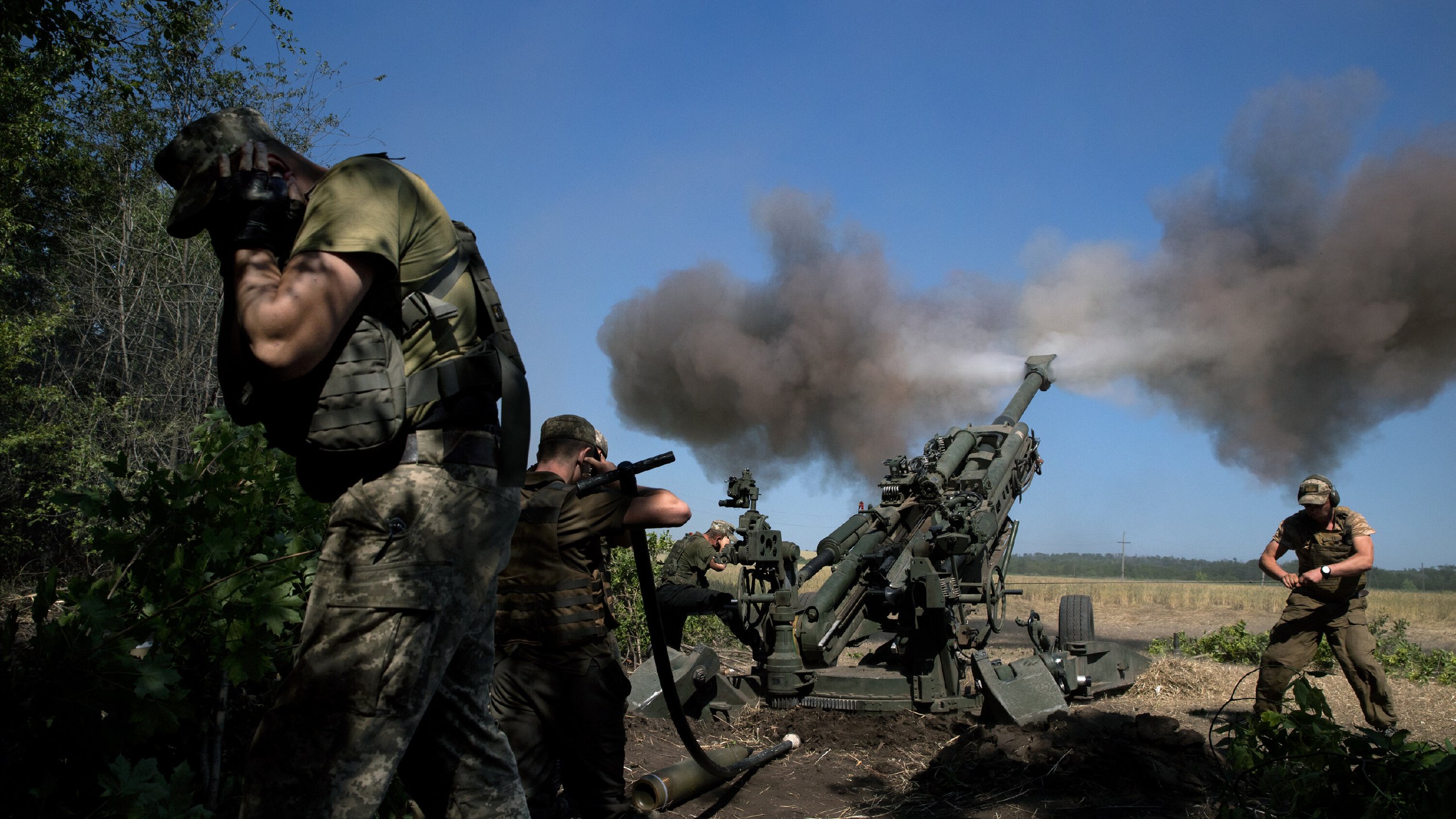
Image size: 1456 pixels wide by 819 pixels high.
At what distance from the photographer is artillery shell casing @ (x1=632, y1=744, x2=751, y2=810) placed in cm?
430

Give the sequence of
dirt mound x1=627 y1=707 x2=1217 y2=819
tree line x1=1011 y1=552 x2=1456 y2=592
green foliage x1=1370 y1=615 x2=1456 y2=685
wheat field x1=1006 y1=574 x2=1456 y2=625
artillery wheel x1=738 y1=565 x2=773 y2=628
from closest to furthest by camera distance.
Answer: dirt mound x1=627 y1=707 x2=1217 y2=819
artillery wheel x1=738 y1=565 x2=773 y2=628
green foliage x1=1370 y1=615 x2=1456 y2=685
wheat field x1=1006 y1=574 x2=1456 y2=625
tree line x1=1011 y1=552 x2=1456 y2=592

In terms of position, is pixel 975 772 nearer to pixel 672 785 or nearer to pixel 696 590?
pixel 696 590

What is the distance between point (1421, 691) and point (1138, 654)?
2374mm

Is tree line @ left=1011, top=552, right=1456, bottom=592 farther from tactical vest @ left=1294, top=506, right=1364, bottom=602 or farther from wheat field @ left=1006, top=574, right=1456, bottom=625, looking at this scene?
tactical vest @ left=1294, top=506, right=1364, bottom=602

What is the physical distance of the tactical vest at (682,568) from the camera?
34.2ft

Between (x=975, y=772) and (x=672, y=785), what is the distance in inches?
93.4

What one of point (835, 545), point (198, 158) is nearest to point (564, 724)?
point (198, 158)

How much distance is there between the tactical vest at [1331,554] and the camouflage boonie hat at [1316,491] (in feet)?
0.70

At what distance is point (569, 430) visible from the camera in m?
3.91

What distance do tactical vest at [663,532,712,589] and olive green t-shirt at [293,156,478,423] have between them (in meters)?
8.41

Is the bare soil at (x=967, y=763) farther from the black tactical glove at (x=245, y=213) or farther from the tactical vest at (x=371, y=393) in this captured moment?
the black tactical glove at (x=245, y=213)

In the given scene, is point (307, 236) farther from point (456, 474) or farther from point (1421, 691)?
point (1421, 691)

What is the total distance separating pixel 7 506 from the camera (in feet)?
52.1

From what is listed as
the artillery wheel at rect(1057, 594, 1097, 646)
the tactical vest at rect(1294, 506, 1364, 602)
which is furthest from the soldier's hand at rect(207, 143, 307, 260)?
the artillery wheel at rect(1057, 594, 1097, 646)
